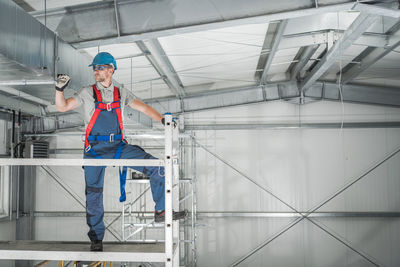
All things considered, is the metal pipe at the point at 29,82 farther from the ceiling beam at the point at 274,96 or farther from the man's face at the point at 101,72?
the ceiling beam at the point at 274,96

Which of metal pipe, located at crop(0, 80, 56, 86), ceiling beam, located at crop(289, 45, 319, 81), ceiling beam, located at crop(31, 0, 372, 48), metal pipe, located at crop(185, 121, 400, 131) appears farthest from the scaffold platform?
metal pipe, located at crop(185, 121, 400, 131)

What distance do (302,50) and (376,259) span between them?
19.0 feet

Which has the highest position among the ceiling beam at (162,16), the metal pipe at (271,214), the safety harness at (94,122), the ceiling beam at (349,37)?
the ceiling beam at (349,37)

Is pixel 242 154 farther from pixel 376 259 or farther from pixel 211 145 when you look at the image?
pixel 376 259

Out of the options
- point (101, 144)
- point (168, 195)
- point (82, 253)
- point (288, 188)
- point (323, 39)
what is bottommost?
point (288, 188)

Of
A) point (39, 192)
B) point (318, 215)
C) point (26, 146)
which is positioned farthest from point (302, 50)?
point (39, 192)

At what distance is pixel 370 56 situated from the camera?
6.74m

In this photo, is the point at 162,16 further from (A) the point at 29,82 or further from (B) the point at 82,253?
(B) the point at 82,253

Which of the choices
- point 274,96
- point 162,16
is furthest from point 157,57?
point 274,96

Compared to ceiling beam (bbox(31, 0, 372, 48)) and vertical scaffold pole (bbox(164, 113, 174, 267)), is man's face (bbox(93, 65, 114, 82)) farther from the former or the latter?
vertical scaffold pole (bbox(164, 113, 174, 267))

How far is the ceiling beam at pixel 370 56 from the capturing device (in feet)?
17.1

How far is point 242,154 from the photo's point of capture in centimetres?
925

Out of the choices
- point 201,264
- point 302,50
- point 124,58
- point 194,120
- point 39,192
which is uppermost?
point 302,50

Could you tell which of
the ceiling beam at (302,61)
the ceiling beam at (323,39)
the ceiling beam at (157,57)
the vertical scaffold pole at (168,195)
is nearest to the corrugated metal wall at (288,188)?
the ceiling beam at (302,61)
